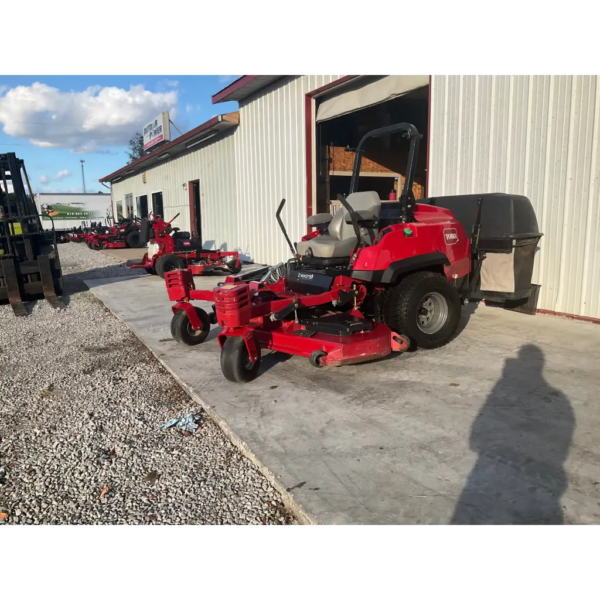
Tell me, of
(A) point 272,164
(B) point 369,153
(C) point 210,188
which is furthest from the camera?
(C) point 210,188

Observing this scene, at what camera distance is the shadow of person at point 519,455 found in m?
2.36

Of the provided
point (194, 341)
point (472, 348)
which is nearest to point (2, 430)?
point (194, 341)

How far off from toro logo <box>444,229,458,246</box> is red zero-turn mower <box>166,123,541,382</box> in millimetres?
10

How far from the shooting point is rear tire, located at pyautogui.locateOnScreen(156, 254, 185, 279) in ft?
35.1

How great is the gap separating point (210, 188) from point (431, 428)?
14338mm

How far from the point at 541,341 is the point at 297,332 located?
255 cm

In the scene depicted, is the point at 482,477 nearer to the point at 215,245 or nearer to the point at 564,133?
the point at 564,133

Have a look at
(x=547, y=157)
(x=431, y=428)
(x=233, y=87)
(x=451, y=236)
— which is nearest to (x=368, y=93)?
(x=547, y=157)

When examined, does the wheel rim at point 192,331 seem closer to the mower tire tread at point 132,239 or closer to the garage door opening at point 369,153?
the garage door opening at point 369,153

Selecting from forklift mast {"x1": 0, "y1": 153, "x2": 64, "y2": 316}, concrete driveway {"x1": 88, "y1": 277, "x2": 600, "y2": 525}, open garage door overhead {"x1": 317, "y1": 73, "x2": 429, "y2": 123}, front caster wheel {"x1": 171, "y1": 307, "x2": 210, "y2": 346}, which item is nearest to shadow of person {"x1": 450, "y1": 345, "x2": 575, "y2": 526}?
concrete driveway {"x1": 88, "y1": 277, "x2": 600, "y2": 525}

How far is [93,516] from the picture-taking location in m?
2.54

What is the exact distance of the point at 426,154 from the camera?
364 inches

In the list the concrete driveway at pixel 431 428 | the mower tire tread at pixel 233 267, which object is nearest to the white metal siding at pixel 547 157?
the concrete driveway at pixel 431 428

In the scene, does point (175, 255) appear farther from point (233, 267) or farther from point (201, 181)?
point (201, 181)
